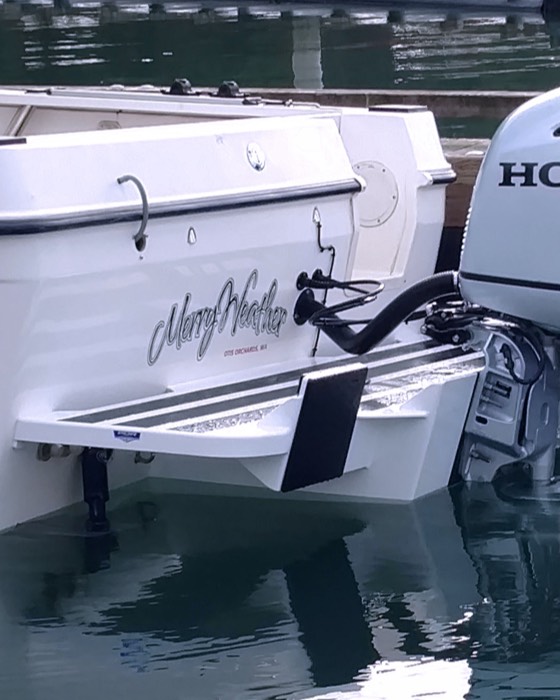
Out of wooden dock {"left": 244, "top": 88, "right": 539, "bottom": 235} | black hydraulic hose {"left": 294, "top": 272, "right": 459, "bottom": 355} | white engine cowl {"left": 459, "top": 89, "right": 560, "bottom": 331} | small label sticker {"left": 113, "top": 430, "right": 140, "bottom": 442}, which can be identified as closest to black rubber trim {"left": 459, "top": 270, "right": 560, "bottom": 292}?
white engine cowl {"left": 459, "top": 89, "right": 560, "bottom": 331}

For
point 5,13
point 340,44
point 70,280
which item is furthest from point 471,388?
point 5,13

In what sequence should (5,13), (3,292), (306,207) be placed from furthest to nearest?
(5,13) < (306,207) < (3,292)

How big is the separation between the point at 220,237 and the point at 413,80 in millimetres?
11347

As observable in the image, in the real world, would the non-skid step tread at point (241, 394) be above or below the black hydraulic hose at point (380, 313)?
below

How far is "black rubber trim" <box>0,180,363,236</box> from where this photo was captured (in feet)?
12.4

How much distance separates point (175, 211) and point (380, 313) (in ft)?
2.66

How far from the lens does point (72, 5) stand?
2811 centimetres

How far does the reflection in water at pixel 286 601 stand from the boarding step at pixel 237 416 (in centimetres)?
33

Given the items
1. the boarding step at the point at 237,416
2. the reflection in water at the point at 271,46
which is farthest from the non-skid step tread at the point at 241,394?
the reflection in water at the point at 271,46

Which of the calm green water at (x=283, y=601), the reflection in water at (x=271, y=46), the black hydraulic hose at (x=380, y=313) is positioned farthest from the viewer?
the reflection in water at (x=271, y=46)

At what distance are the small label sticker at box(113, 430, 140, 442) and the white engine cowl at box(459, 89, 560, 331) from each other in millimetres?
1042

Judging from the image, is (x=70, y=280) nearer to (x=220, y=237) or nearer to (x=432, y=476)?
(x=220, y=237)

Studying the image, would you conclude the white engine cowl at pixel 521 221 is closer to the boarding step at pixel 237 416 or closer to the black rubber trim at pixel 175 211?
the boarding step at pixel 237 416

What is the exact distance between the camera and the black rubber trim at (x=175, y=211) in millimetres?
3785
